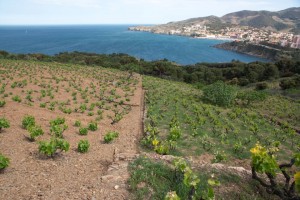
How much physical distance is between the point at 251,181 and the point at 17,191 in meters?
7.01

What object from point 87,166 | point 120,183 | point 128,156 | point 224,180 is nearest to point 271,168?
point 224,180

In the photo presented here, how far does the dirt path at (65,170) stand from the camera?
7172 millimetres

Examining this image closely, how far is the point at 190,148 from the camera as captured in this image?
13844mm

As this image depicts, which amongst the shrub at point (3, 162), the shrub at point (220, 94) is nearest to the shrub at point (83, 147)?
the shrub at point (3, 162)

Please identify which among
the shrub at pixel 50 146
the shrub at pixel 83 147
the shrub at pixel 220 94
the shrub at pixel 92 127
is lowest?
the shrub at pixel 220 94

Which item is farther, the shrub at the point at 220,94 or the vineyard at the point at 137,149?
the shrub at the point at 220,94

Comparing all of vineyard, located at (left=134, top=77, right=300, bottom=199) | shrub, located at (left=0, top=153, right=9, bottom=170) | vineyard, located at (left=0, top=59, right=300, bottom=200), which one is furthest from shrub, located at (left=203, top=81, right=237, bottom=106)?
shrub, located at (left=0, top=153, right=9, bottom=170)

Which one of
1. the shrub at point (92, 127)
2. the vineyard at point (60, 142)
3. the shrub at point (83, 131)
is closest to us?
the vineyard at point (60, 142)

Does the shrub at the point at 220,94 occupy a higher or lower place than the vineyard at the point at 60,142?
lower

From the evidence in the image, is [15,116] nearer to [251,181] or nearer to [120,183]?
[120,183]

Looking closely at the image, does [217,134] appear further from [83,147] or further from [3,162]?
[3,162]

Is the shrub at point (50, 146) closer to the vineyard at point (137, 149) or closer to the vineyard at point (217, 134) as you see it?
the vineyard at point (137, 149)

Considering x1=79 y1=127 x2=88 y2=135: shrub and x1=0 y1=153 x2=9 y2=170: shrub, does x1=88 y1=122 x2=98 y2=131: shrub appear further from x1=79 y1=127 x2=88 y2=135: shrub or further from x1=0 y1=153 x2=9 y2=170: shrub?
x1=0 y1=153 x2=9 y2=170: shrub

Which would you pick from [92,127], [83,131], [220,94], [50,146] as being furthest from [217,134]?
[220,94]
